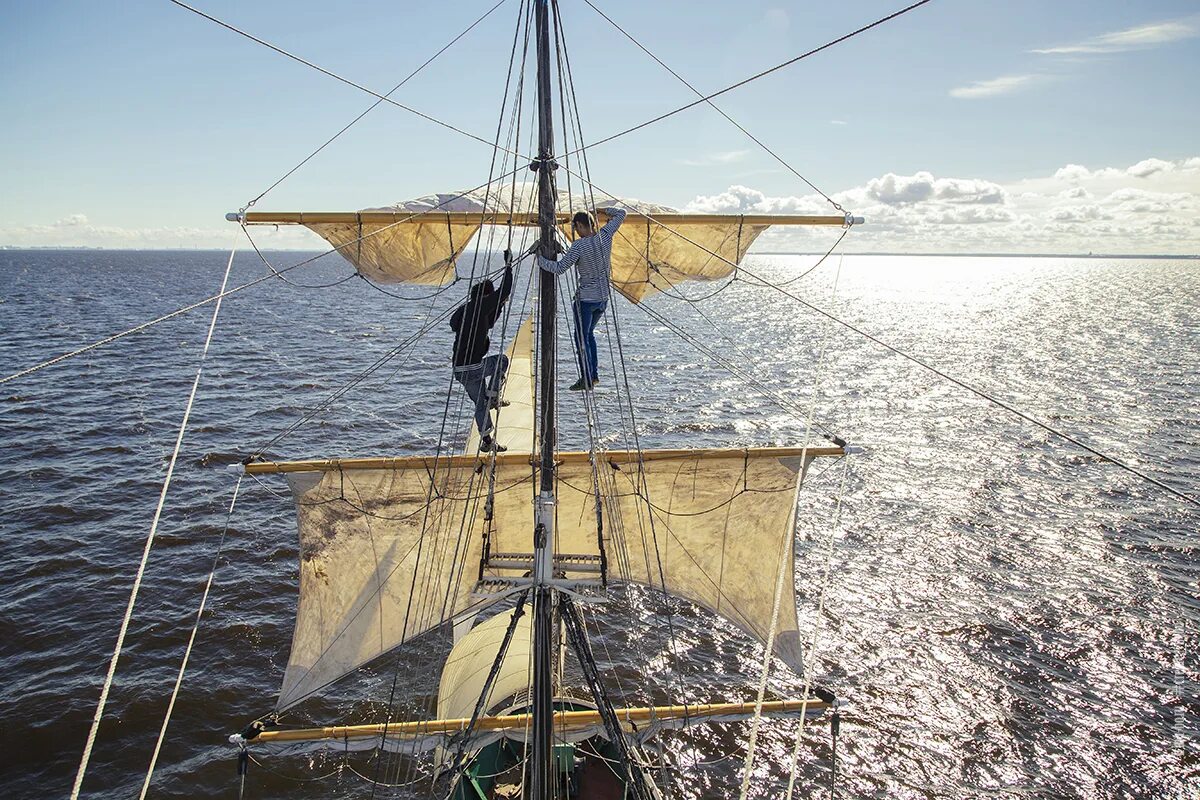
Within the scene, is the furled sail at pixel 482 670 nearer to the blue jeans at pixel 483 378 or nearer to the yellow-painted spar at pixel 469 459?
the yellow-painted spar at pixel 469 459

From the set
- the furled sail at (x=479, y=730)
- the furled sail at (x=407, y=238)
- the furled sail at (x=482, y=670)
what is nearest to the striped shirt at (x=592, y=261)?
the furled sail at (x=407, y=238)

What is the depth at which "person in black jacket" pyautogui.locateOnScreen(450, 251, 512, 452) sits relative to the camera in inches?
385

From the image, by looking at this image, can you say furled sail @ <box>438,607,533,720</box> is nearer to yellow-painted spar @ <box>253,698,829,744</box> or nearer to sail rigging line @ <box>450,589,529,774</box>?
yellow-painted spar @ <box>253,698,829,744</box>

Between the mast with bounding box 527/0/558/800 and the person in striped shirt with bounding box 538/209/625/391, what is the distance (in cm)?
33

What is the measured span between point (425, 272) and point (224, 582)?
1222 centimetres

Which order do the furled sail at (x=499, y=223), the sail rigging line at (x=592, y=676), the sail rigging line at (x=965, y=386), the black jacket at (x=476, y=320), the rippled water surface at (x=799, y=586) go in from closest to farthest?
the sail rigging line at (x=965, y=386) → the sail rigging line at (x=592, y=676) → the black jacket at (x=476, y=320) → the furled sail at (x=499, y=223) → the rippled water surface at (x=799, y=586)

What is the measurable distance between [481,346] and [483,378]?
2.00ft

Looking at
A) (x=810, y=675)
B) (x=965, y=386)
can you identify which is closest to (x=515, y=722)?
(x=810, y=675)

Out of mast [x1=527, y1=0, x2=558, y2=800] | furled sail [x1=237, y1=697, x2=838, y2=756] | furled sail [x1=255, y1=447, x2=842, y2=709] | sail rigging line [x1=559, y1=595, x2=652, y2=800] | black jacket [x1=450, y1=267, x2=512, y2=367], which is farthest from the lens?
furled sail [x1=255, y1=447, x2=842, y2=709]

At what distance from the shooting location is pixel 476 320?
389 inches

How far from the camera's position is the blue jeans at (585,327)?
30.0 ft

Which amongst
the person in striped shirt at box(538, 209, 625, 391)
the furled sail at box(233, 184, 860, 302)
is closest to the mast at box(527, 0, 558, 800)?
the person in striped shirt at box(538, 209, 625, 391)

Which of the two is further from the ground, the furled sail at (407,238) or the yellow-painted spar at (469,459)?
the furled sail at (407,238)

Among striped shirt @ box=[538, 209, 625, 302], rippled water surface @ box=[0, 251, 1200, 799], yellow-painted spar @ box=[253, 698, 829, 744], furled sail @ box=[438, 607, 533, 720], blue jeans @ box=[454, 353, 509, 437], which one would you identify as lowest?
rippled water surface @ box=[0, 251, 1200, 799]
